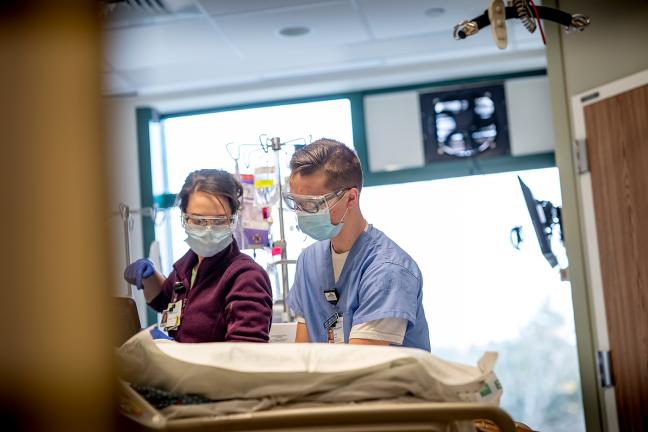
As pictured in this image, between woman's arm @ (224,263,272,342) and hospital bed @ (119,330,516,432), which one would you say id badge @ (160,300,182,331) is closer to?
woman's arm @ (224,263,272,342)

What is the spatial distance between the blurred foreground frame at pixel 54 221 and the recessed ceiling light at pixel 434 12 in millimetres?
4408

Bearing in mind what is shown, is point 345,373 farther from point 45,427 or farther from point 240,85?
point 240,85

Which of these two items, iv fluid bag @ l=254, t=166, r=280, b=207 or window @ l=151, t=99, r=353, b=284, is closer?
iv fluid bag @ l=254, t=166, r=280, b=207

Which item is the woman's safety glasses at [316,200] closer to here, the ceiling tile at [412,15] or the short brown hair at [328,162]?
the short brown hair at [328,162]

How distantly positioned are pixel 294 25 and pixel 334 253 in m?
2.72

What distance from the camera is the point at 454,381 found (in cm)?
116

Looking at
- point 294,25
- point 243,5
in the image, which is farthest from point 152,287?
point 294,25

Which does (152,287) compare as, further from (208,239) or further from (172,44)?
(172,44)

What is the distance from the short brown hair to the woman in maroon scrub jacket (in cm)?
30

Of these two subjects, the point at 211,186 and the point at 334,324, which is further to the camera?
the point at 211,186

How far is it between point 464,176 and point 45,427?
216 inches

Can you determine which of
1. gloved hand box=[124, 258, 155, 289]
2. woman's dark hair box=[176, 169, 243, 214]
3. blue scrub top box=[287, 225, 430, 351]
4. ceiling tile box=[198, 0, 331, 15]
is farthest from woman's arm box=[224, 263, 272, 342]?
ceiling tile box=[198, 0, 331, 15]

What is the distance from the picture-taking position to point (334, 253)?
2.20 metres

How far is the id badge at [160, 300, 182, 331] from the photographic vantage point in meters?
2.19
